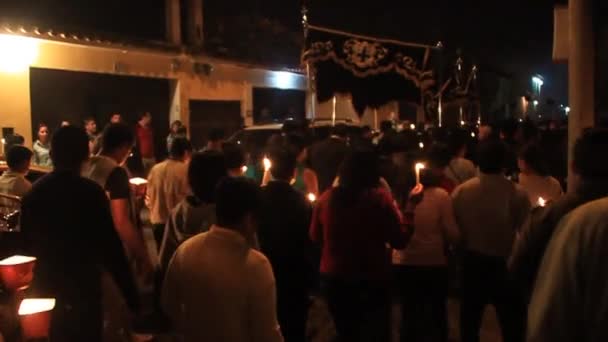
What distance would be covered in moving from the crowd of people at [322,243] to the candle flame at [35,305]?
0.24ft

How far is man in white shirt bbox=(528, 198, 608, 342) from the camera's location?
8.03ft

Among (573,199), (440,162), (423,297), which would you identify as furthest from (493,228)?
(573,199)

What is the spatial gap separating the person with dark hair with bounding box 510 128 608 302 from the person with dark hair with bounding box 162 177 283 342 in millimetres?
1271

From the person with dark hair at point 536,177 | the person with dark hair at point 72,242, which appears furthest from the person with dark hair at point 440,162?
the person with dark hair at point 72,242

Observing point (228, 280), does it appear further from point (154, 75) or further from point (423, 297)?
point (154, 75)

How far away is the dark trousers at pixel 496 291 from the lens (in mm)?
5863

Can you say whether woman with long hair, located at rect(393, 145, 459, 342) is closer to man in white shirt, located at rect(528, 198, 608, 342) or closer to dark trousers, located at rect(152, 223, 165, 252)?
dark trousers, located at rect(152, 223, 165, 252)

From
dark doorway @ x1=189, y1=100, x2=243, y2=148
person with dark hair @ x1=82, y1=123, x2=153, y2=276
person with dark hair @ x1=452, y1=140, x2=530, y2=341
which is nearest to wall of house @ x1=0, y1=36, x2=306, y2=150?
dark doorway @ x1=189, y1=100, x2=243, y2=148

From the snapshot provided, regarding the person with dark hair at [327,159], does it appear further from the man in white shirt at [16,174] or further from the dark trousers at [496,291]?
the man in white shirt at [16,174]

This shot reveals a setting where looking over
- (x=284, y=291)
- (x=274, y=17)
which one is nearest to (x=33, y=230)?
(x=284, y=291)

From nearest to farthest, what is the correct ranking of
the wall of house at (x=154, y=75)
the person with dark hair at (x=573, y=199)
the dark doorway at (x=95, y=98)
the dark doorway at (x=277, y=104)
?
the person with dark hair at (x=573, y=199) < the wall of house at (x=154, y=75) < the dark doorway at (x=95, y=98) < the dark doorway at (x=277, y=104)

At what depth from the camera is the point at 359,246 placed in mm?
5480

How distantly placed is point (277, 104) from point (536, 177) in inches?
783

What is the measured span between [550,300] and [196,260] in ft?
5.42
